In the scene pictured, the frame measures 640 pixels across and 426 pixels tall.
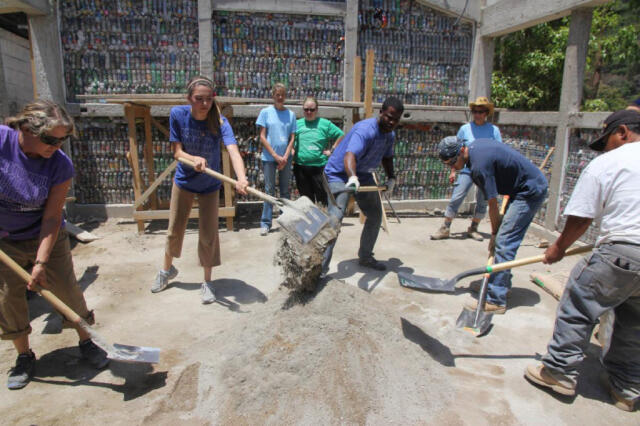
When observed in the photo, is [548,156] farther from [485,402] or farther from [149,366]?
[149,366]

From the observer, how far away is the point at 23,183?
2533 millimetres

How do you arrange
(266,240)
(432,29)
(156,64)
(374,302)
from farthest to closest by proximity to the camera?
(432,29) → (156,64) → (266,240) → (374,302)

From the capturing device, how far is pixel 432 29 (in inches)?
291

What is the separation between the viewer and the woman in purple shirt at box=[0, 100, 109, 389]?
2.46 m

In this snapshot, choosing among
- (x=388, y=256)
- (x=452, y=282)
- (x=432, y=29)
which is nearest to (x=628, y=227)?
(x=452, y=282)

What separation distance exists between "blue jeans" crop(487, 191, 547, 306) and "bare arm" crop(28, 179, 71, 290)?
3508 millimetres

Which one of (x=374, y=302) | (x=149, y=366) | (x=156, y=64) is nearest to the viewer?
(x=149, y=366)

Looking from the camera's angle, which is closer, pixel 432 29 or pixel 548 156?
pixel 548 156

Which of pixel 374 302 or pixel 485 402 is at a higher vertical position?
pixel 374 302

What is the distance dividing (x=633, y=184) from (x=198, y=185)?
3.14 meters

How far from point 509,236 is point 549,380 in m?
1.39

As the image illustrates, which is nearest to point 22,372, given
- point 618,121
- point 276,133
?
point 276,133

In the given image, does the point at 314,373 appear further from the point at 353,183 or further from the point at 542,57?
the point at 542,57

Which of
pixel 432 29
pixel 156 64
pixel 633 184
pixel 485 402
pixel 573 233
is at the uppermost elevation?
pixel 432 29
